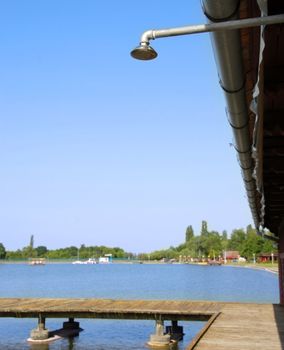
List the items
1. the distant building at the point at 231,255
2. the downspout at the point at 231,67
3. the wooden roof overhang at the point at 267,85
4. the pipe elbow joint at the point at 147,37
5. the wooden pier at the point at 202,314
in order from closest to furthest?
the downspout at the point at 231,67 → the pipe elbow joint at the point at 147,37 → the wooden roof overhang at the point at 267,85 → the wooden pier at the point at 202,314 → the distant building at the point at 231,255

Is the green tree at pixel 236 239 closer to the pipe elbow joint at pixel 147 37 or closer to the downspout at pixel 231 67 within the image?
the downspout at pixel 231 67

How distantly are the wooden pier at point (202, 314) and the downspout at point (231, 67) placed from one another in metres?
5.73

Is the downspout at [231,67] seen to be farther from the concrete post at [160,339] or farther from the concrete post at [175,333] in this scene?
the concrete post at [175,333]

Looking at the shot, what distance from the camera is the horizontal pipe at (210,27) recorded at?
301 centimetres

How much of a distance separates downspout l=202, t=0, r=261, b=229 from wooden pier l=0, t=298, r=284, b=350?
5.73 metres

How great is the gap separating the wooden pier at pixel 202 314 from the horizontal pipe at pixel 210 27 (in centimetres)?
744

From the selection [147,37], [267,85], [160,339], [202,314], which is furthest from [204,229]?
[147,37]

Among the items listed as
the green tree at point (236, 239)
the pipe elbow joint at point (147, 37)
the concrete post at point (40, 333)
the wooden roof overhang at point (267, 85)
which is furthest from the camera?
the green tree at point (236, 239)

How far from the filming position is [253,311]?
17.3 m

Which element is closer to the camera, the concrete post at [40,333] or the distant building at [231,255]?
the concrete post at [40,333]

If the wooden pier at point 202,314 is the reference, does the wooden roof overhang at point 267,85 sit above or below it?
above

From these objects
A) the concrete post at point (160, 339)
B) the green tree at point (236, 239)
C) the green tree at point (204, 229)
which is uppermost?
the green tree at point (204, 229)

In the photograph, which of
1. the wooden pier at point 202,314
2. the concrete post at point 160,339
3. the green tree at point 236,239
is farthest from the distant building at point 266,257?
the wooden pier at point 202,314

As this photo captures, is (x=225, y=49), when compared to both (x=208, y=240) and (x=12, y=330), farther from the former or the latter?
(x=208, y=240)
